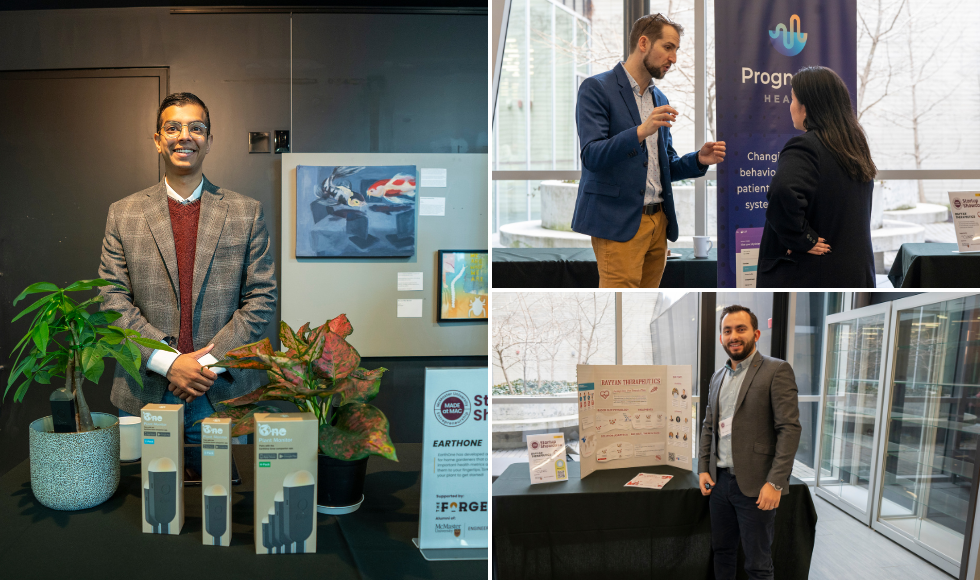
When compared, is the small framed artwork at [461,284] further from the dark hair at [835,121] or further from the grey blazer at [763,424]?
the dark hair at [835,121]

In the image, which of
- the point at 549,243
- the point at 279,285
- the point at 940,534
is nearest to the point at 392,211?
the point at 279,285

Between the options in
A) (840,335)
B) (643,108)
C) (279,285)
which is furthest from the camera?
(840,335)

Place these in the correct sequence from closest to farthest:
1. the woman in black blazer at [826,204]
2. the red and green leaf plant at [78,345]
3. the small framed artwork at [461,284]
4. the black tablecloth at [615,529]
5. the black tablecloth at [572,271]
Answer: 1. the red and green leaf plant at [78,345]
2. the woman in black blazer at [826,204]
3. the black tablecloth at [615,529]
4. the black tablecloth at [572,271]
5. the small framed artwork at [461,284]

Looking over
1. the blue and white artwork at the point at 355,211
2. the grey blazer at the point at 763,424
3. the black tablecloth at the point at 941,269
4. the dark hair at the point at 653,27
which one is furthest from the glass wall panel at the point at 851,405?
the blue and white artwork at the point at 355,211

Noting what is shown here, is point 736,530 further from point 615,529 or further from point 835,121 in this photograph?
point 835,121

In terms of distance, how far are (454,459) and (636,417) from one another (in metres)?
1.37

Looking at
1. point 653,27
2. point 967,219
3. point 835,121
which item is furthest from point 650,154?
point 967,219

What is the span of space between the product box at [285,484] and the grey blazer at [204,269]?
34.1 inches

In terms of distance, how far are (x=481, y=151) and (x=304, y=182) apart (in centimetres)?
97

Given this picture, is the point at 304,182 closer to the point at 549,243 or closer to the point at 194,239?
the point at 194,239

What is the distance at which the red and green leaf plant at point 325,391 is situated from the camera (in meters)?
0.90

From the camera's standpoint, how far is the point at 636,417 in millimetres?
2098

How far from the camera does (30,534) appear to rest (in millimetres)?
916

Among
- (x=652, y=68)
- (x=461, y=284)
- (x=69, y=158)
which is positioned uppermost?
(x=652, y=68)
